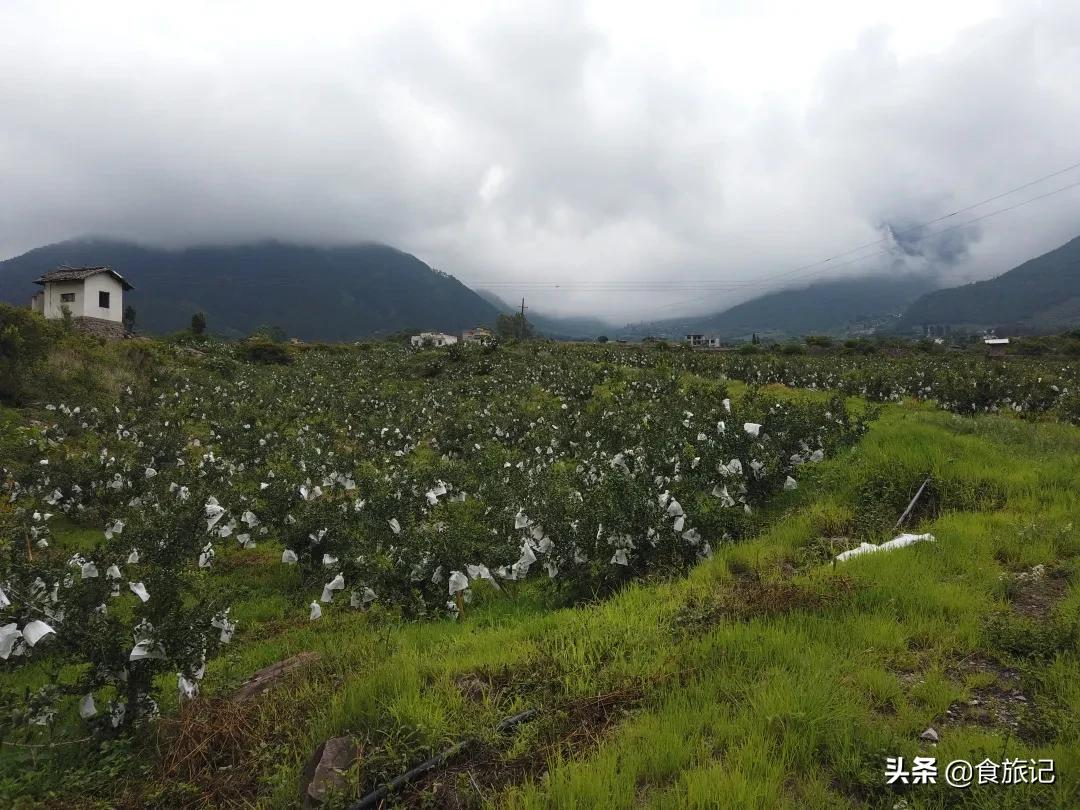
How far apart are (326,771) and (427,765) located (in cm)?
65

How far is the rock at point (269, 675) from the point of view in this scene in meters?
5.04

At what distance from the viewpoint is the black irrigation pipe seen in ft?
11.1

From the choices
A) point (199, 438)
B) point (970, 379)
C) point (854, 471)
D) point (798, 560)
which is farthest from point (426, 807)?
point (970, 379)

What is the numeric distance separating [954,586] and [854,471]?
411 cm

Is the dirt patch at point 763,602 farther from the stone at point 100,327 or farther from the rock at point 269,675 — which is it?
the stone at point 100,327

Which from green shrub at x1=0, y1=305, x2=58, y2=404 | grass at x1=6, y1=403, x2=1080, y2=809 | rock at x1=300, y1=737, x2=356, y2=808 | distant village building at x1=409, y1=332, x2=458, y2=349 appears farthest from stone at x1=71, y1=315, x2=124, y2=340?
rock at x1=300, y1=737, x2=356, y2=808

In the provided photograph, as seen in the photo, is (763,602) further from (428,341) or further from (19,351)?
(428,341)

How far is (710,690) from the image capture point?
4031mm

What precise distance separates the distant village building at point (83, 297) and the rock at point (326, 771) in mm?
43291

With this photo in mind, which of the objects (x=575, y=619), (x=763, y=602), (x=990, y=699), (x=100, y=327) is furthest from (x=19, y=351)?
(x=990, y=699)

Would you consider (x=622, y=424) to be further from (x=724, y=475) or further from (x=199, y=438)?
(x=199, y=438)

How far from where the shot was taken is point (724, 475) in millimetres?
8039

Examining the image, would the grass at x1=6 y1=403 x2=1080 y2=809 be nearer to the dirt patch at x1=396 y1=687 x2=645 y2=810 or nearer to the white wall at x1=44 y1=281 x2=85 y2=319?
the dirt patch at x1=396 y1=687 x2=645 y2=810

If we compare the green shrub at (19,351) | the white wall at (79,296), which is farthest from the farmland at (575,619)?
the white wall at (79,296)
